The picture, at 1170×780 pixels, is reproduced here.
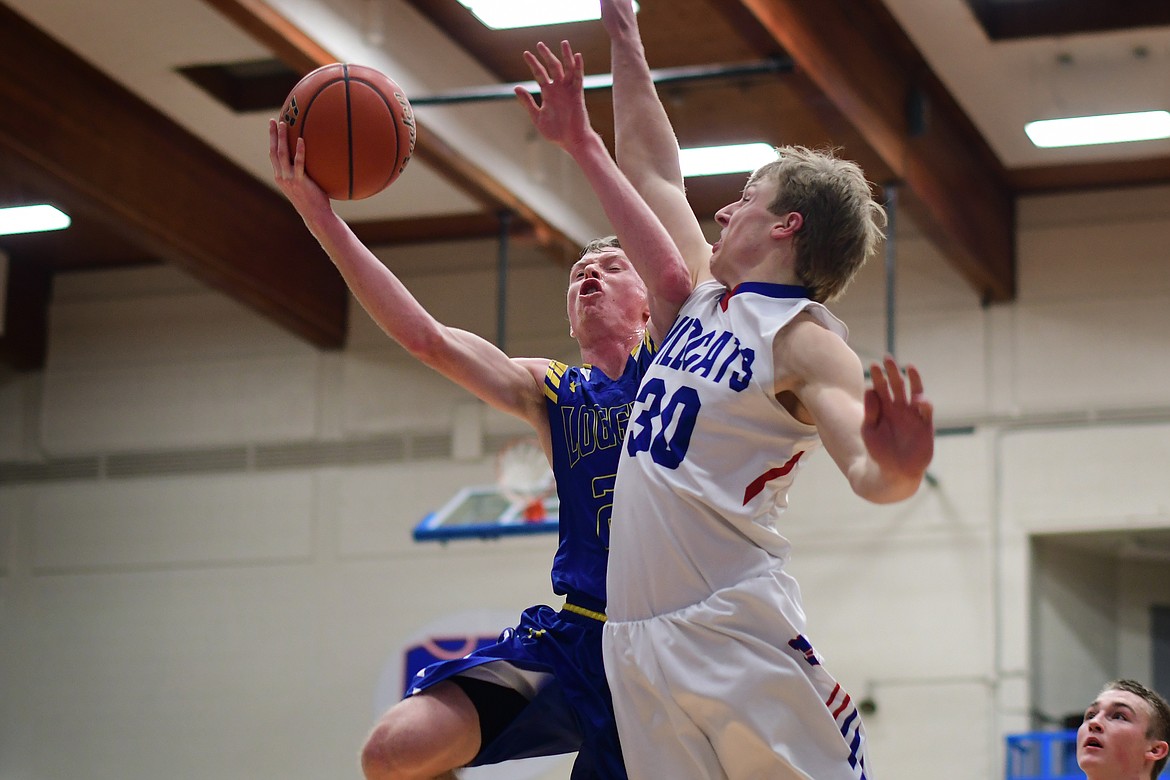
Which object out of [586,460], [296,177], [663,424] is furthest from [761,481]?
[296,177]

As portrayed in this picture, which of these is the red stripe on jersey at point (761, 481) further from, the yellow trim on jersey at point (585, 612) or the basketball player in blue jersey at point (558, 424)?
the yellow trim on jersey at point (585, 612)

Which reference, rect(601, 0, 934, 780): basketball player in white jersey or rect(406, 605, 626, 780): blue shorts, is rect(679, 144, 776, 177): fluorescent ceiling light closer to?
rect(406, 605, 626, 780): blue shorts

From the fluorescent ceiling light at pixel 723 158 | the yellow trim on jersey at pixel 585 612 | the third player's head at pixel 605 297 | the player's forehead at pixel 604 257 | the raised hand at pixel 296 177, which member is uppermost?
the fluorescent ceiling light at pixel 723 158

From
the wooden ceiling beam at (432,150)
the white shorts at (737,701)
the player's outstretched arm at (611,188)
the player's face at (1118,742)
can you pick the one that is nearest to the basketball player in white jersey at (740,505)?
the white shorts at (737,701)

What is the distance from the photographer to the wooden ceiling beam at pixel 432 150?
26.5 feet

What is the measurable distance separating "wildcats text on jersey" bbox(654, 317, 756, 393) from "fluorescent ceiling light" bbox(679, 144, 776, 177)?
679 cm

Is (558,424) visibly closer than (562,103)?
No

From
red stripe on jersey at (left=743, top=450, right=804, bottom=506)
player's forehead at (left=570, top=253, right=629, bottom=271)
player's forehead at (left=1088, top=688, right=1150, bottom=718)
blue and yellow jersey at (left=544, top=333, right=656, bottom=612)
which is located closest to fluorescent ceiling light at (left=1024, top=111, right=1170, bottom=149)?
player's forehead at (left=1088, top=688, right=1150, bottom=718)

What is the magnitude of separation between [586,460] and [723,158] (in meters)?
6.58

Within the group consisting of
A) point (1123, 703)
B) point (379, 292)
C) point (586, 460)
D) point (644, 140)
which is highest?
point (644, 140)

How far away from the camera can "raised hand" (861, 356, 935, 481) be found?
8.85ft

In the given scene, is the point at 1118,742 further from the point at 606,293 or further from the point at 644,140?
the point at 644,140

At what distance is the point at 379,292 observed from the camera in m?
3.82

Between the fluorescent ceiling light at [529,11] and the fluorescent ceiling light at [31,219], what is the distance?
15.2ft
